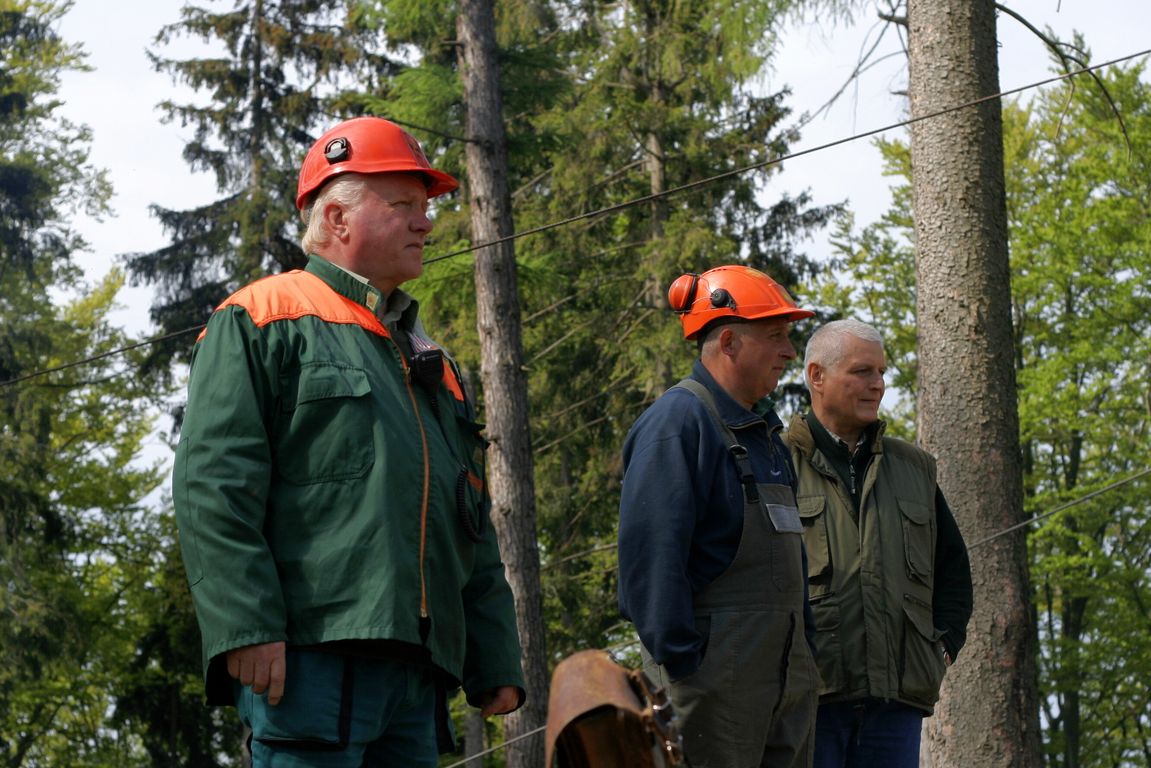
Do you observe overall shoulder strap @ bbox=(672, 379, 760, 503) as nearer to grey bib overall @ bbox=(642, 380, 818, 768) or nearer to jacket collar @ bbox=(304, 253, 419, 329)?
grey bib overall @ bbox=(642, 380, 818, 768)

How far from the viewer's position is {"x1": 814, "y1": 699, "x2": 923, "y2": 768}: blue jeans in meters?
4.63

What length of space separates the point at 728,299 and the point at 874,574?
1007mm

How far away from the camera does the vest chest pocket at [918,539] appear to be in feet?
15.9

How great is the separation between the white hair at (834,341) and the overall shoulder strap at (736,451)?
85 centimetres

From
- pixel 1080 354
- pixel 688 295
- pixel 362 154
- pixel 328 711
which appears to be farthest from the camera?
pixel 1080 354

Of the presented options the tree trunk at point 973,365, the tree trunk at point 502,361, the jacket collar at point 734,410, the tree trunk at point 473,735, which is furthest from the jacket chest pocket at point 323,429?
the tree trunk at point 473,735

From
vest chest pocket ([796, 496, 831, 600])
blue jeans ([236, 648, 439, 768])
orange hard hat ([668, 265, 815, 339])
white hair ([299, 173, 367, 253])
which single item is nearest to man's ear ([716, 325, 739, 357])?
orange hard hat ([668, 265, 815, 339])

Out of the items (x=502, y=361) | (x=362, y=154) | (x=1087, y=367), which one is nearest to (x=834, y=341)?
(x=362, y=154)

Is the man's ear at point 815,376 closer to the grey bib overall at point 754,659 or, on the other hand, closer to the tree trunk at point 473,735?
the grey bib overall at point 754,659

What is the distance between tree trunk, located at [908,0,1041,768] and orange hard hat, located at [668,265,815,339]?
251cm

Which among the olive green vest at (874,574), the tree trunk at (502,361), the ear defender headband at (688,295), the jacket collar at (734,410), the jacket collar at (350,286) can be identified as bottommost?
the olive green vest at (874,574)

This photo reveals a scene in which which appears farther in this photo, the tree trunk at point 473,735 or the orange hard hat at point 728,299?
the tree trunk at point 473,735

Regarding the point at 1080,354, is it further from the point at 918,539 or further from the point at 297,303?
the point at 297,303

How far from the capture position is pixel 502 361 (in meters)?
13.1
